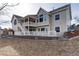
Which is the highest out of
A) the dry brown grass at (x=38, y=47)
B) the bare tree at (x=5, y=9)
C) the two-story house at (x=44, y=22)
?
the bare tree at (x=5, y=9)

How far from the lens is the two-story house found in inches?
120

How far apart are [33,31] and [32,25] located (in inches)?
4.0

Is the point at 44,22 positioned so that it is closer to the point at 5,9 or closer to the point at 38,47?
the point at 38,47

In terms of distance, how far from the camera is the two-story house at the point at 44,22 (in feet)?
10.0

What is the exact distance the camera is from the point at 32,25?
121 inches

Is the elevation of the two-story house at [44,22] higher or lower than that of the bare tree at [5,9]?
lower

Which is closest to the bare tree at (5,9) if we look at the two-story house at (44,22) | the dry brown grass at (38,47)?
the two-story house at (44,22)

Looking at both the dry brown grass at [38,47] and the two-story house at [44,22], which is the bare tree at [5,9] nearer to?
the two-story house at [44,22]

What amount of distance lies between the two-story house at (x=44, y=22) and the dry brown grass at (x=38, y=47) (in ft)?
0.47

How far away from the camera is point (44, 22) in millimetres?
3119

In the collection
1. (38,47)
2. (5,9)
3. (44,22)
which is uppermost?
(5,9)

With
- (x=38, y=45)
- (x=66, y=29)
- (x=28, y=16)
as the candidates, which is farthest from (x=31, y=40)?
(x=66, y=29)

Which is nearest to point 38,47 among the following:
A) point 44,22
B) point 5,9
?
point 44,22

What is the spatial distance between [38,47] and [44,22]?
422 mm
